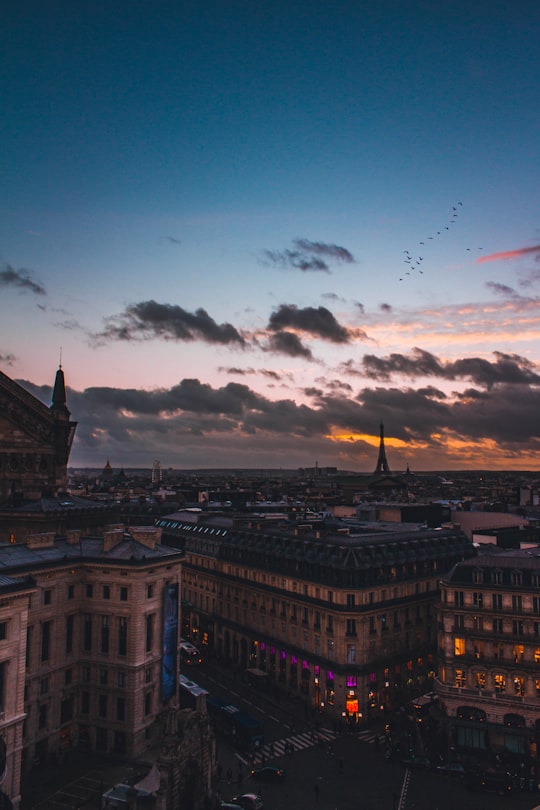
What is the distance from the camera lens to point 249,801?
6172 cm

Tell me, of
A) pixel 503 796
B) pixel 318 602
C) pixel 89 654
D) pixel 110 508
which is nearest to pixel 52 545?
pixel 89 654

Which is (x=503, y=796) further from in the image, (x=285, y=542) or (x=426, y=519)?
(x=426, y=519)

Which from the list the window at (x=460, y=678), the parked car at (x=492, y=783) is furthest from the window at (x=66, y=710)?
the window at (x=460, y=678)

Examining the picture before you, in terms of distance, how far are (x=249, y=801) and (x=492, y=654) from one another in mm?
32887

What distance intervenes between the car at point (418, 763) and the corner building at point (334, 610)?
1197cm

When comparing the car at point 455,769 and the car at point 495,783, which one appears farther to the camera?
the car at point 455,769

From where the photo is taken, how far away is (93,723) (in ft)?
234

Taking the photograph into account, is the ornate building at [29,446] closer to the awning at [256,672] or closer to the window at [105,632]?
the window at [105,632]

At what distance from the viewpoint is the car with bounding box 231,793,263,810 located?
201ft

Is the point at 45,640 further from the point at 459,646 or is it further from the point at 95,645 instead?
the point at 459,646

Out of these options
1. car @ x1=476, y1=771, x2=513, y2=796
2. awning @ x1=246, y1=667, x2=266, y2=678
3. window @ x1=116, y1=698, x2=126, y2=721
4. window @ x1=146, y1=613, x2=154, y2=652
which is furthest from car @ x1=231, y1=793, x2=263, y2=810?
awning @ x1=246, y1=667, x2=266, y2=678

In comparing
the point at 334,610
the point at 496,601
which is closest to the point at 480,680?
the point at 496,601

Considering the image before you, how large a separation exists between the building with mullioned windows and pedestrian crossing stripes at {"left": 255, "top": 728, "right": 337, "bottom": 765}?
47.2 ft

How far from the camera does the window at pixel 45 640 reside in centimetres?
6919
